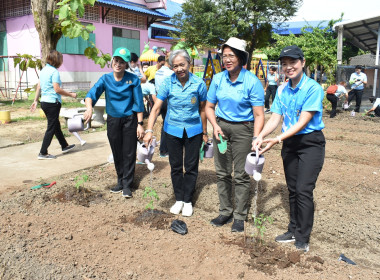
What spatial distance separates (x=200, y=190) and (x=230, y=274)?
2.00 m

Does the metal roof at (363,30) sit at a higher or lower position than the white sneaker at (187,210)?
higher

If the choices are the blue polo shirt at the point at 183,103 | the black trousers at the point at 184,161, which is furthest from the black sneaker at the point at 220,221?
the blue polo shirt at the point at 183,103

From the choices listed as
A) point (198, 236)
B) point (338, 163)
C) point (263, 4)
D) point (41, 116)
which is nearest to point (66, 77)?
point (41, 116)

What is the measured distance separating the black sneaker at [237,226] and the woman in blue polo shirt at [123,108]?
60.0 inches

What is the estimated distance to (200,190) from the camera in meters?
4.82

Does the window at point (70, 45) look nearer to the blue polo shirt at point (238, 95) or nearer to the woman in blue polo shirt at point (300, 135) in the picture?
the blue polo shirt at point (238, 95)

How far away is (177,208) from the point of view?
420cm

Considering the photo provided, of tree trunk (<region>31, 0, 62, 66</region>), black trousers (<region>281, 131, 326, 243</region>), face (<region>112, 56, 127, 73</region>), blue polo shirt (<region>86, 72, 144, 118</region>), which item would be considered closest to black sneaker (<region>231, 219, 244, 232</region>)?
black trousers (<region>281, 131, 326, 243</region>)

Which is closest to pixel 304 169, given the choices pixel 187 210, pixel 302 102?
pixel 302 102

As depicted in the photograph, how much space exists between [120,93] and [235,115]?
5.20 ft

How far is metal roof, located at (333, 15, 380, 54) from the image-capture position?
49.7 ft

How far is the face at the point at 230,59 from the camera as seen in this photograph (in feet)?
11.4

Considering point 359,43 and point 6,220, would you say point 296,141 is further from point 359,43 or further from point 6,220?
point 359,43

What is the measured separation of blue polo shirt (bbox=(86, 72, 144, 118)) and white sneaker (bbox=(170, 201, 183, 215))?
1.25 m
